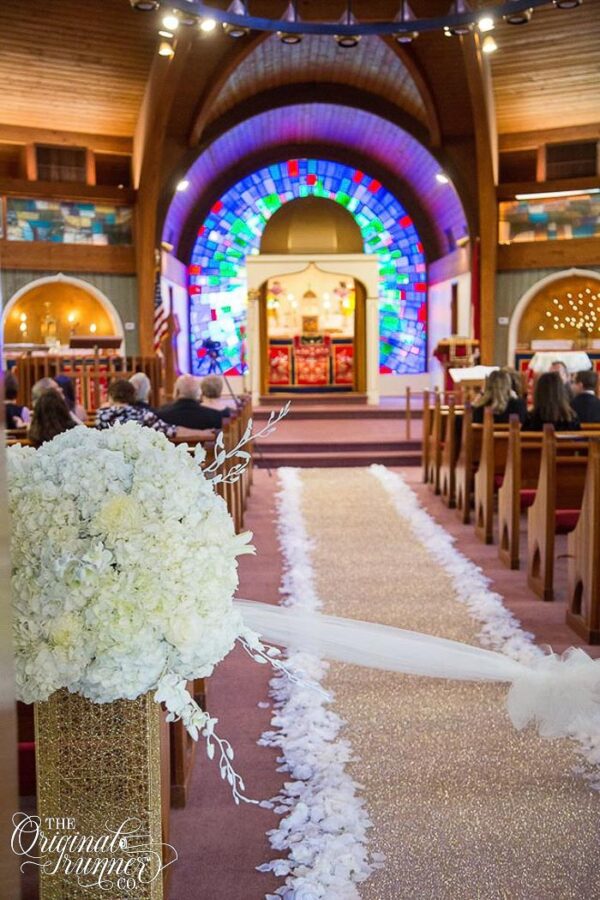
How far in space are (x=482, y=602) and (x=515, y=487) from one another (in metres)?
1.04

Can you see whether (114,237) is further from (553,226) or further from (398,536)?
(398,536)

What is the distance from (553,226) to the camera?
16531mm

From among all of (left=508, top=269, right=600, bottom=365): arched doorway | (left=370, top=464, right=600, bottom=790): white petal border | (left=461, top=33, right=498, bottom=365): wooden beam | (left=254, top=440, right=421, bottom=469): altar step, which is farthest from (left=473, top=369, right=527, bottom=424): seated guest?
(left=508, top=269, right=600, bottom=365): arched doorway

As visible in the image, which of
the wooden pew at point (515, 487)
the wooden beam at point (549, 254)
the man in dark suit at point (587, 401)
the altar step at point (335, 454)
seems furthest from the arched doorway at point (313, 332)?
the wooden pew at point (515, 487)

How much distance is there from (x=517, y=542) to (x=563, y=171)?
1223cm

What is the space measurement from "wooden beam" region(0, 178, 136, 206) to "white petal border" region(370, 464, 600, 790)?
9.78 meters

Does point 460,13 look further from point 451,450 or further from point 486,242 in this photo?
point 486,242

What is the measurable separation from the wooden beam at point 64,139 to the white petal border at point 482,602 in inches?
410

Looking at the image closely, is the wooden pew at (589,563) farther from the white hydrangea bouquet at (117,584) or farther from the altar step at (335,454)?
the altar step at (335,454)

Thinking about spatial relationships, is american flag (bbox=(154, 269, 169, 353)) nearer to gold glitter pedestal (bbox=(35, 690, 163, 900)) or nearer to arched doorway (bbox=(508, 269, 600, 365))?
arched doorway (bbox=(508, 269, 600, 365))

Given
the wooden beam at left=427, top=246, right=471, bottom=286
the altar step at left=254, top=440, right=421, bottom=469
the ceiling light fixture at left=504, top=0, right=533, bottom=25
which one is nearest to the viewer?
the ceiling light fixture at left=504, top=0, right=533, bottom=25

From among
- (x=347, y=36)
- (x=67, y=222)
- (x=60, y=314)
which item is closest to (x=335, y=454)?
(x=347, y=36)

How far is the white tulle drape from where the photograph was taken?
2754 millimetres

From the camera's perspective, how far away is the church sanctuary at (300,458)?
5.25 feet
